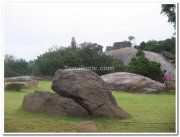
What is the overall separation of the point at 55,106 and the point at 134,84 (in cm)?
712

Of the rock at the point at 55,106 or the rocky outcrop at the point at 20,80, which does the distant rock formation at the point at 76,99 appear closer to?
the rock at the point at 55,106

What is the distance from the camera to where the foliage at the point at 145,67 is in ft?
48.3

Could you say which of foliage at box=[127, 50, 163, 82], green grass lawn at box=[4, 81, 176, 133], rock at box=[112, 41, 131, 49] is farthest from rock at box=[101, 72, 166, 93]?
green grass lawn at box=[4, 81, 176, 133]

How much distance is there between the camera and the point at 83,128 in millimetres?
7754

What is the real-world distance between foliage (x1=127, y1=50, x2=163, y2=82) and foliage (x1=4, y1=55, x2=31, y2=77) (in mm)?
4597

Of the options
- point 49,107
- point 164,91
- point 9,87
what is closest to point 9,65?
point 49,107

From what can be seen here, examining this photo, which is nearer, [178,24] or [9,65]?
[178,24]

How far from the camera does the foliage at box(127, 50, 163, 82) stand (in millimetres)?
14712

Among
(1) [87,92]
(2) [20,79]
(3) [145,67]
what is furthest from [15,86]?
(3) [145,67]

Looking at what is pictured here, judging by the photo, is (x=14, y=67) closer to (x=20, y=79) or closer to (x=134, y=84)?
(x=20, y=79)

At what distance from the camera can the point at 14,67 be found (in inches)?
415

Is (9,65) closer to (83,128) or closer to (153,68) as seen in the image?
(83,128)

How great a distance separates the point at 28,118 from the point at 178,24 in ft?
13.1

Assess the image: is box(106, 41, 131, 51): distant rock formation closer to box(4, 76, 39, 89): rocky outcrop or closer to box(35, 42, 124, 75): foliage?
box(35, 42, 124, 75): foliage
